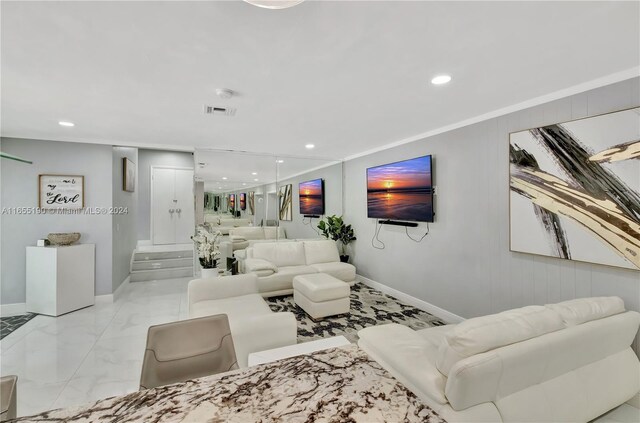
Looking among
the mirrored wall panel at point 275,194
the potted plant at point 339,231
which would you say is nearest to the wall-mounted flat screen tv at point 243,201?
the mirrored wall panel at point 275,194

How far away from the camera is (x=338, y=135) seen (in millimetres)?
3797

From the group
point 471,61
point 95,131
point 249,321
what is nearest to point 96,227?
point 95,131

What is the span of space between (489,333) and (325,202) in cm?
450

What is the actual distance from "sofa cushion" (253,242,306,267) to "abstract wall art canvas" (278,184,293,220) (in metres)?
0.90

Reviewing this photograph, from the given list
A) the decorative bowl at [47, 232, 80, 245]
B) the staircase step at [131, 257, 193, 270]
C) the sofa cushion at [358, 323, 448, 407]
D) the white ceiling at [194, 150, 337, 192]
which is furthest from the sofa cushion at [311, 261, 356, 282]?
the decorative bowl at [47, 232, 80, 245]

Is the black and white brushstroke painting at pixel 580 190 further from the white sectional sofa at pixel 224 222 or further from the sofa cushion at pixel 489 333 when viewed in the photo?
the white sectional sofa at pixel 224 222

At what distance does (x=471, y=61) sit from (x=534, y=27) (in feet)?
1.25

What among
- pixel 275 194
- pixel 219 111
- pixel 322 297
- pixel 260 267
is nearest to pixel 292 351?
pixel 322 297

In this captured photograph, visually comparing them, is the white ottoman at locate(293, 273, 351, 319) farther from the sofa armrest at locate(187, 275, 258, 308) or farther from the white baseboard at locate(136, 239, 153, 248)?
the white baseboard at locate(136, 239, 153, 248)

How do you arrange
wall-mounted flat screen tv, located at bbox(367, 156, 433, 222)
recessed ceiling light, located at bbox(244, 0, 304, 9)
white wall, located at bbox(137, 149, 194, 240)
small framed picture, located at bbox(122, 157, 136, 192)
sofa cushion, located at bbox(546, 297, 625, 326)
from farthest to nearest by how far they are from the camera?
white wall, located at bbox(137, 149, 194, 240) → small framed picture, located at bbox(122, 157, 136, 192) → wall-mounted flat screen tv, located at bbox(367, 156, 433, 222) → sofa cushion, located at bbox(546, 297, 625, 326) → recessed ceiling light, located at bbox(244, 0, 304, 9)

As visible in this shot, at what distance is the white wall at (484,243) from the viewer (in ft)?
7.00

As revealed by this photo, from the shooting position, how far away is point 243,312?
8.60 feet

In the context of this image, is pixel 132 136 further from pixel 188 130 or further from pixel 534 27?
pixel 534 27

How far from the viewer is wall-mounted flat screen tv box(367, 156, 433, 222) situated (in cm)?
354
